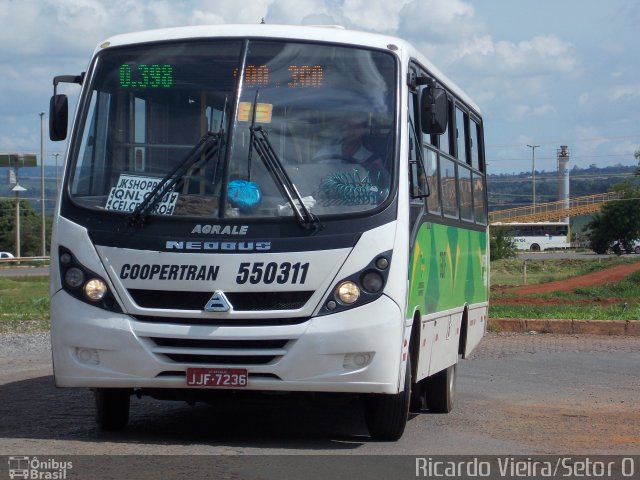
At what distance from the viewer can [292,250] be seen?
8.00m

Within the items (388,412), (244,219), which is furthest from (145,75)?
(388,412)

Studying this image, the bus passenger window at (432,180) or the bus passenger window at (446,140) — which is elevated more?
the bus passenger window at (446,140)

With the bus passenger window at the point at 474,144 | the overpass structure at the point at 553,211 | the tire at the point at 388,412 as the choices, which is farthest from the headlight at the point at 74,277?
the overpass structure at the point at 553,211

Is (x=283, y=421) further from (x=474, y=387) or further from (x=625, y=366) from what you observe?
(x=625, y=366)

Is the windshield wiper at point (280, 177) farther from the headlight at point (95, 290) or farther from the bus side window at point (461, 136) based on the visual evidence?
the bus side window at point (461, 136)

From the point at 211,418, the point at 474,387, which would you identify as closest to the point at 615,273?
the point at 474,387

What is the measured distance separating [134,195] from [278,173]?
→ 1068mm

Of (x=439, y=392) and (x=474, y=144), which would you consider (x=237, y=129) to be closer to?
(x=439, y=392)

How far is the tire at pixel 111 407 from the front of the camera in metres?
8.83

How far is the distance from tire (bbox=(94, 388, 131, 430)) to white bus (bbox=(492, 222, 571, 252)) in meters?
100

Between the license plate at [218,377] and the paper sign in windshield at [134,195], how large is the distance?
1149mm

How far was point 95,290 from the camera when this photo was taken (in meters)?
8.16

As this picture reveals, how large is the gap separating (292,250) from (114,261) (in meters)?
1.27
